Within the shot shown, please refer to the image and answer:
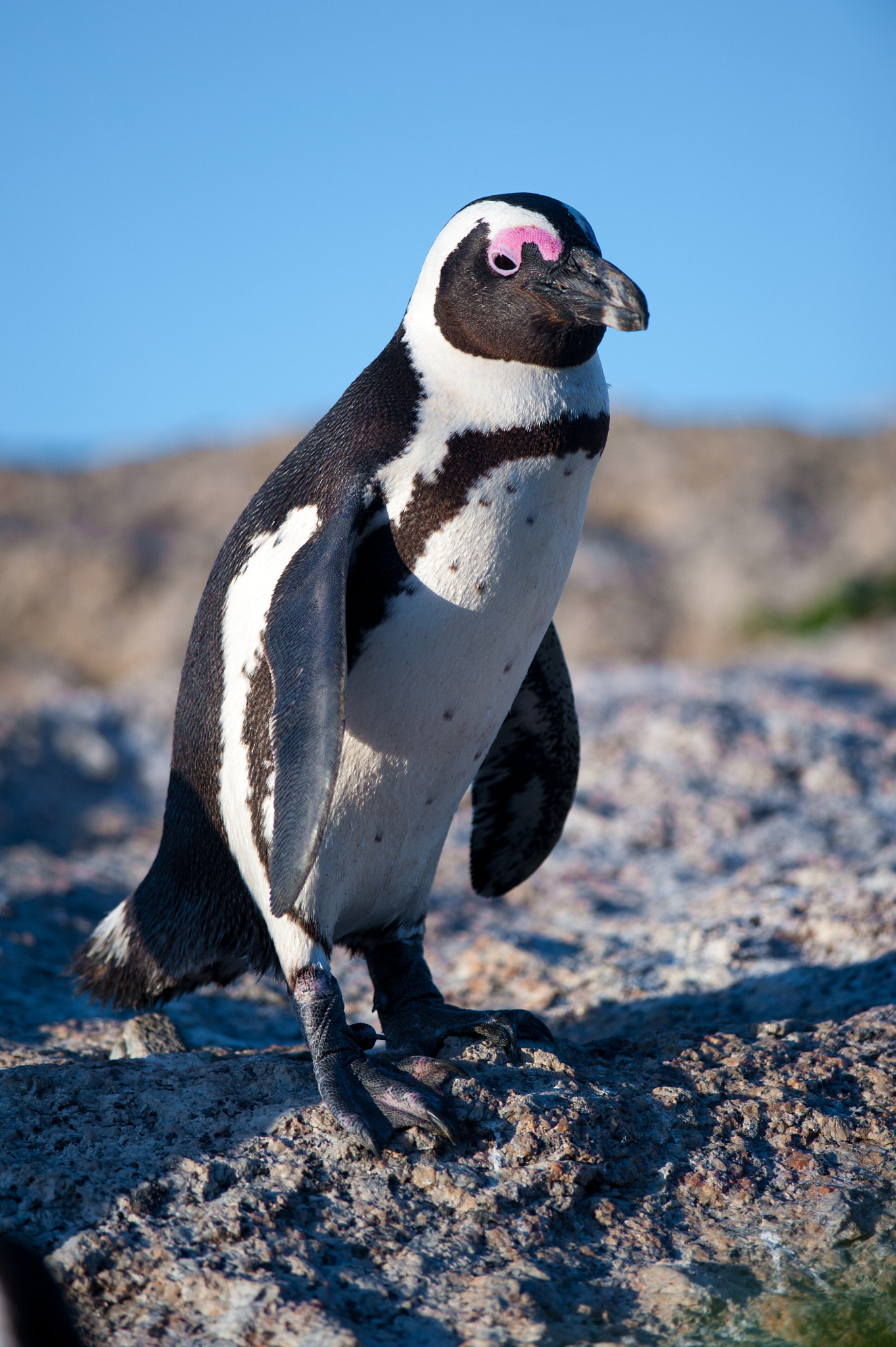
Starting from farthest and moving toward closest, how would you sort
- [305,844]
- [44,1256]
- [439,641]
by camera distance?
[439,641] → [305,844] → [44,1256]

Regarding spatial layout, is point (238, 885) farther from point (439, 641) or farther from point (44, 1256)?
point (44, 1256)

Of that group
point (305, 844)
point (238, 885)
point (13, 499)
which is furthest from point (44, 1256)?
point (13, 499)

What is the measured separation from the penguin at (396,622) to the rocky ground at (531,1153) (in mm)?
204

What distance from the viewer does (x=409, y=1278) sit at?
69.4 inches

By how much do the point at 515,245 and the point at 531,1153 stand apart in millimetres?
1812

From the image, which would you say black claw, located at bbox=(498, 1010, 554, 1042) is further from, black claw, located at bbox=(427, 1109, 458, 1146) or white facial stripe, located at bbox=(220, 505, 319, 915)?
white facial stripe, located at bbox=(220, 505, 319, 915)

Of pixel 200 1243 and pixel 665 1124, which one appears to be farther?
pixel 665 1124

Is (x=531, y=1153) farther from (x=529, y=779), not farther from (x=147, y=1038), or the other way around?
(x=529, y=779)

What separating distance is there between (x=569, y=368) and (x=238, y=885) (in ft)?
4.48

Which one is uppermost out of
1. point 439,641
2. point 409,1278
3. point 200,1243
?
point 439,641

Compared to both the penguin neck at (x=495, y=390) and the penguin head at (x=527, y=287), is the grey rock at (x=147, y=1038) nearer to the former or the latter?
the penguin neck at (x=495, y=390)

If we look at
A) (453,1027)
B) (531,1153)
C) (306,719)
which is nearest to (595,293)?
(306,719)

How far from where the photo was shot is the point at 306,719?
213 cm

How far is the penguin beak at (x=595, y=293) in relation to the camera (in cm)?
230
